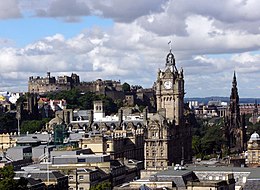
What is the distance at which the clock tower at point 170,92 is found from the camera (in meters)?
161

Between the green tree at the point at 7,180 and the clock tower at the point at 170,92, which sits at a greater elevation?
the clock tower at the point at 170,92

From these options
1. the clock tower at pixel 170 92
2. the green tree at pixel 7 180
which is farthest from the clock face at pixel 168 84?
the green tree at pixel 7 180

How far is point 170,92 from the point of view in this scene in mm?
161250

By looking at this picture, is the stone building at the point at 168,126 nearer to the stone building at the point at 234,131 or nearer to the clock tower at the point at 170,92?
the clock tower at the point at 170,92

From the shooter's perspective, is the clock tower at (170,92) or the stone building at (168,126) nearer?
the stone building at (168,126)

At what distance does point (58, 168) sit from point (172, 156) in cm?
3890

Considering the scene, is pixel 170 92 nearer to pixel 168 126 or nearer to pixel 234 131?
pixel 168 126

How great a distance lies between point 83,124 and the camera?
17875 cm

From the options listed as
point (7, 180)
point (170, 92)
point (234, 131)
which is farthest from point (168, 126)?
point (7, 180)

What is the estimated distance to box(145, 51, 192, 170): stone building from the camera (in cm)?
14888

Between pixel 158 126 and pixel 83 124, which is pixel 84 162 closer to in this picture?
pixel 158 126

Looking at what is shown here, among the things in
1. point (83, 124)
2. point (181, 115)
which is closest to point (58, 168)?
point (181, 115)

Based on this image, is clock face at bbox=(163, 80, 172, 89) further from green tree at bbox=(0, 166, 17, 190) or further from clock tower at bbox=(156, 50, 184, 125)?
green tree at bbox=(0, 166, 17, 190)

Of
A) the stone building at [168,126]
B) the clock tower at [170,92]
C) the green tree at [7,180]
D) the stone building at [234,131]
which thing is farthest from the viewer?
the stone building at [234,131]
